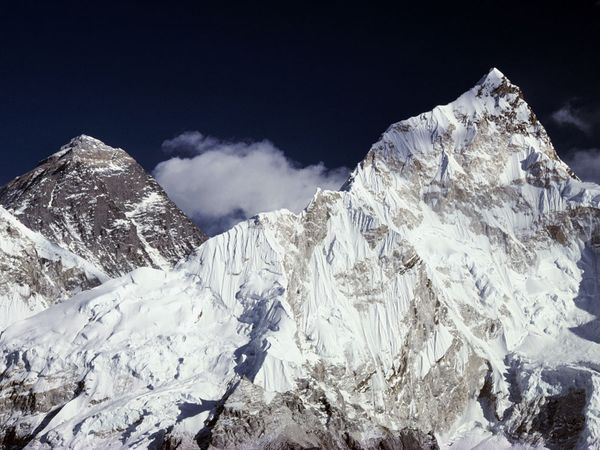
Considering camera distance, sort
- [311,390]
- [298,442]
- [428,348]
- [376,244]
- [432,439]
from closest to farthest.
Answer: [298,442], [311,390], [432,439], [428,348], [376,244]

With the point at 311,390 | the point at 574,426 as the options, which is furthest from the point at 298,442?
the point at 574,426

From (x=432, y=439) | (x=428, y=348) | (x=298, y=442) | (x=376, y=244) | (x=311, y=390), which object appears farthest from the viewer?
(x=376, y=244)

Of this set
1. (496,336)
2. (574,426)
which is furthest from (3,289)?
(574,426)

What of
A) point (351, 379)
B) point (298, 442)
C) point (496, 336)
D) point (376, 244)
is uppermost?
point (376, 244)

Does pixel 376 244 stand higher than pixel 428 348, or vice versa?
pixel 376 244

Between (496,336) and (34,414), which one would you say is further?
(496,336)

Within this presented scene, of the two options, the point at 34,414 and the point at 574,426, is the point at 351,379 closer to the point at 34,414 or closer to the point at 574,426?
the point at 574,426
